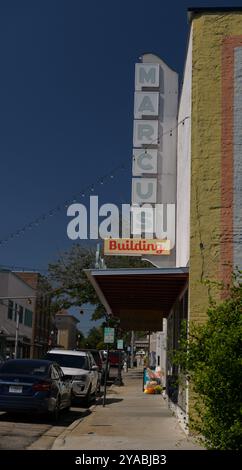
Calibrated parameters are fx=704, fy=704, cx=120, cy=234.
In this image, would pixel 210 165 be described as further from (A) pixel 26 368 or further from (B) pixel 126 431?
(A) pixel 26 368

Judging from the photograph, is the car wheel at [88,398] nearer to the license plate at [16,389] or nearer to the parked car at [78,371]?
the parked car at [78,371]

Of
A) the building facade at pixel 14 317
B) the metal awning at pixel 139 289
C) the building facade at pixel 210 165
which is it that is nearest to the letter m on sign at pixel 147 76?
the building facade at pixel 210 165

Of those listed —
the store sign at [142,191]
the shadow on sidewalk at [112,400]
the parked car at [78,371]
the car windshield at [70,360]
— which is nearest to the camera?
the store sign at [142,191]

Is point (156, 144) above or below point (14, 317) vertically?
above

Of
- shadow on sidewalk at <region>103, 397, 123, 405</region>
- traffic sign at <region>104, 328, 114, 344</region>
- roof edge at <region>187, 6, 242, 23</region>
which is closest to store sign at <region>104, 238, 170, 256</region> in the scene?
traffic sign at <region>104, 328, 114, 344</region>

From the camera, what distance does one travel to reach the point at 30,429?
46.6 ft

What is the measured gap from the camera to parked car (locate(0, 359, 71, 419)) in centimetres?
1511

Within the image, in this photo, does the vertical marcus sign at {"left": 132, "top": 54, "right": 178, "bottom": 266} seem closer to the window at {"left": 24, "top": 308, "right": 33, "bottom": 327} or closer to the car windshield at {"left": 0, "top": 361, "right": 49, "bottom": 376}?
the car windshield at {"left": 0, "top": 361, "right": 49, "bottom": 376}

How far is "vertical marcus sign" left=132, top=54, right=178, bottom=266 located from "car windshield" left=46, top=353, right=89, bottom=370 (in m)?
4.85

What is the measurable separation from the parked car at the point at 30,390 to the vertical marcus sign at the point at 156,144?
14.3ft

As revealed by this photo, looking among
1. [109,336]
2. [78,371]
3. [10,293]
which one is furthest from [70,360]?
[10,293]

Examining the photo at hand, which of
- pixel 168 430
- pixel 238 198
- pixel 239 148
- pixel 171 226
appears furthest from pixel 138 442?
pixel 171 226

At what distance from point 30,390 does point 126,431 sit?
2431 millimetres

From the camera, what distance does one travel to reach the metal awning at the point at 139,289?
47.1ft
